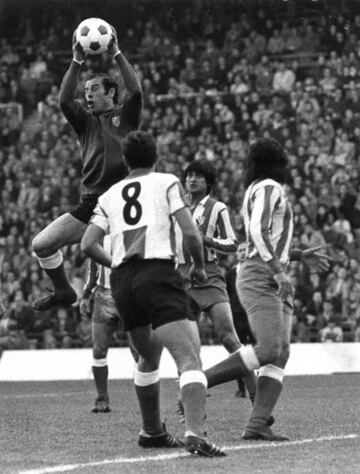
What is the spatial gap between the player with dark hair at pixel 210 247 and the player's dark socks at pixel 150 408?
2.33 m

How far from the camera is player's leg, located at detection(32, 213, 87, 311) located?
10.3m

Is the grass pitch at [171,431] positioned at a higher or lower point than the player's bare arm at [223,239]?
lower

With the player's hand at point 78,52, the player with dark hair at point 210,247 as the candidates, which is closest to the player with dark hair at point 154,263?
the player's hand at point 78,52

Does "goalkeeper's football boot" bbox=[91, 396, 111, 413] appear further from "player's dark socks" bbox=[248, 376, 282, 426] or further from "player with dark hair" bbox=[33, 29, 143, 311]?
"player's dark socks" bbox=[248, 376, 282, 426]

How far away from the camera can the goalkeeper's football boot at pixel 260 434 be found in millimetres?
8562

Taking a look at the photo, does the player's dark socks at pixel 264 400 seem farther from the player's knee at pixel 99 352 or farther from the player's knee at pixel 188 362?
the player's knee at pixel 99 352

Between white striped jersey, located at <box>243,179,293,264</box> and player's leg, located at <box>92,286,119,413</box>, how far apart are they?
383 centimetres

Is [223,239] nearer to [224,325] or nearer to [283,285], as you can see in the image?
[224,325]

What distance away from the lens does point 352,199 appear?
2405 cm

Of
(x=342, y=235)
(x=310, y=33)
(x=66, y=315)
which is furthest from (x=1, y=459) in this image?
(x=310, y=33)

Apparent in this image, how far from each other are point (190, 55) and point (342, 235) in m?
8.46

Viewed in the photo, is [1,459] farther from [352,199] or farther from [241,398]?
[352,199]

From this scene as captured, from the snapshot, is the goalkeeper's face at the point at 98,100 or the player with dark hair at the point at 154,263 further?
the goalkeeper's face at the point at 98,100

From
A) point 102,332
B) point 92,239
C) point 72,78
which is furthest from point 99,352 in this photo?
point 92,239
